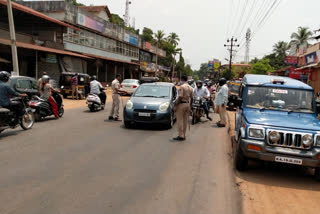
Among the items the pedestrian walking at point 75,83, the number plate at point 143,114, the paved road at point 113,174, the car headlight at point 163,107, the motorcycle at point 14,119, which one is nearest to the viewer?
the paved road at point 113,174

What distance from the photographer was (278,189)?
4805 mm

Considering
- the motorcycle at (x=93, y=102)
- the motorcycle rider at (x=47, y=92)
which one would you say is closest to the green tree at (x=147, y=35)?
the motorcycle at (x=93, y=102)

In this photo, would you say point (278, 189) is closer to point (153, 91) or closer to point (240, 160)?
point (240, 160)

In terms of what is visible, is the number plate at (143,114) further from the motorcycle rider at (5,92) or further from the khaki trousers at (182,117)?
the motorcycle rider at (5,92)

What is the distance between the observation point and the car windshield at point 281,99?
6316mm

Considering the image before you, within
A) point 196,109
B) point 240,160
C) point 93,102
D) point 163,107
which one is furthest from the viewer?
point 93,102

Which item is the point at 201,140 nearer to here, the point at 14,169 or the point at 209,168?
the point at 209,168

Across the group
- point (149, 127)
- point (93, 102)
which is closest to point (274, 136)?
point (149, 127)

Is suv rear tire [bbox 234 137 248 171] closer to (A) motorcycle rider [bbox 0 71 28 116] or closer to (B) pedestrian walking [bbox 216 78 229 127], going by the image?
(B) pedestrian walking [bbox 216 78 229 127]

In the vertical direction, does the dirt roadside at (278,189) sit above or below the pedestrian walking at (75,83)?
below

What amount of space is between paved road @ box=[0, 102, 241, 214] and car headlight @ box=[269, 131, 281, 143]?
1045mm

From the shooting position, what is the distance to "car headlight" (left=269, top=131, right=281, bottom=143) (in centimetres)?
508

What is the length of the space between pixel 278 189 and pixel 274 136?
95 centimetres

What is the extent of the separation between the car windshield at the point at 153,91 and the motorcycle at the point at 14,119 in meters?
3.79
